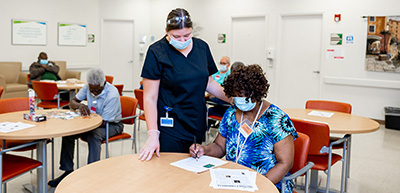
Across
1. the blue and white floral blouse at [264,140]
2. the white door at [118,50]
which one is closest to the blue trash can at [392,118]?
the blue and white floral blouse at [264,140]

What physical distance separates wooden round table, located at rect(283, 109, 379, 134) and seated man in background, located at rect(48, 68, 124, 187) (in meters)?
1.89

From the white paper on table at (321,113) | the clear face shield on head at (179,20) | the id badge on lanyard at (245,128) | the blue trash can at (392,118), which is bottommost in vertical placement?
the blue trash can at (392,118)

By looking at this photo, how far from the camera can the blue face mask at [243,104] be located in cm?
206

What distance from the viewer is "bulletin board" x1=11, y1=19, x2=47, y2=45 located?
8.76 m

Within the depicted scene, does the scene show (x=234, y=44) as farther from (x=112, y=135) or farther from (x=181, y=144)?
(x=181, y=144)

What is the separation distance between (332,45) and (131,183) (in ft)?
22.4

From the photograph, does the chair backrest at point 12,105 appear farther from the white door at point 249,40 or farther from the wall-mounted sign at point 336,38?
the wall-mounted sign at point 336,38

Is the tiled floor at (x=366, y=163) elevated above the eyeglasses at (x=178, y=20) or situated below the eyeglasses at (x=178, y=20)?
below

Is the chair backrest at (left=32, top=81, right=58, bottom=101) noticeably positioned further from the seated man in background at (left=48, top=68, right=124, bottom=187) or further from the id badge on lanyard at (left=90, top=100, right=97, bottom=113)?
the id badge on lanyard at (left=90, top=100, right=97, bottom=113)

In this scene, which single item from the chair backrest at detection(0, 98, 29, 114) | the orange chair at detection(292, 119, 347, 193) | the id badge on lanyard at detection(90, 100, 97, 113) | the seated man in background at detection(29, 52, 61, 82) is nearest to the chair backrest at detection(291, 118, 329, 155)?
the orange chair at detection(292, 119, 347, 193)

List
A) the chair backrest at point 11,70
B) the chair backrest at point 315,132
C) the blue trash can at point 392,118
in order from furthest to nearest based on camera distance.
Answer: the chair backrest at point 11,70
the blue trash can at point 392,118
the chair backrest at point 315,132

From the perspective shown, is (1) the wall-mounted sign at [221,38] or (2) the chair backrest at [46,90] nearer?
(2) the chair backrest at [46,90]

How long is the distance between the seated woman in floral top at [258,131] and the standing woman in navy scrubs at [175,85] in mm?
225

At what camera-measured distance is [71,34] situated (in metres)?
9.89
